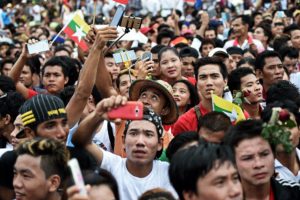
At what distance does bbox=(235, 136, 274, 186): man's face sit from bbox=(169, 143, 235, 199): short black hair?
0.45 metres

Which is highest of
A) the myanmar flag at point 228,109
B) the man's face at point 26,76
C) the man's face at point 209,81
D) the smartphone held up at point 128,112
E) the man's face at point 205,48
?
the man's face at point 205,48

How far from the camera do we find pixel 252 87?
7.54 metres

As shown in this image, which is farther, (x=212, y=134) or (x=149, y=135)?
(x=212, y=134)

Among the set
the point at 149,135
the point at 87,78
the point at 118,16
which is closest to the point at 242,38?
the point at 118,16

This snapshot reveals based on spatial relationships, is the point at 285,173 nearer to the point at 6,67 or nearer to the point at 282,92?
the point at 282,92

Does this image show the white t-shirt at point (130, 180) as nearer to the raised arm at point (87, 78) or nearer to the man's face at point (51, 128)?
the man's face at point (51, 128)

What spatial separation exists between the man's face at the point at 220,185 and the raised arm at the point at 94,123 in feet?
2.13

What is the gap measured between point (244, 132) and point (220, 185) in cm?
75

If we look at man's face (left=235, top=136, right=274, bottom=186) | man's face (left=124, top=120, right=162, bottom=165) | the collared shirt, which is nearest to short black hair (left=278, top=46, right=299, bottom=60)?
the collared shirt

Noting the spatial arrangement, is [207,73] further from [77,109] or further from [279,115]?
[279,115]

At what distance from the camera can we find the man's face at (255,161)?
4473mm

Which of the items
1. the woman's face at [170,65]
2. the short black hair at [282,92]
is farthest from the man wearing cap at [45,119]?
the woman's face at [170,65]

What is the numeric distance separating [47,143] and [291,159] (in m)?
1.81

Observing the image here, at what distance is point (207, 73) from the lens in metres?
7.02
